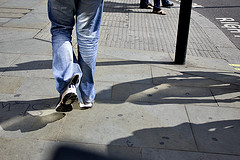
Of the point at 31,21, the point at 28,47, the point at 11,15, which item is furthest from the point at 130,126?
the point at 11,15

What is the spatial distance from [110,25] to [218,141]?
4652 millimetres

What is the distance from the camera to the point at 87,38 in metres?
3.05

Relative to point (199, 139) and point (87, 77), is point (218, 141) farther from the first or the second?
point (87, 77)

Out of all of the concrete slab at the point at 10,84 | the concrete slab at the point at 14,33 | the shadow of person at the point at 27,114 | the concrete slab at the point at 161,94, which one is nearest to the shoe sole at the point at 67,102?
the shadow of person at the point at 27,114

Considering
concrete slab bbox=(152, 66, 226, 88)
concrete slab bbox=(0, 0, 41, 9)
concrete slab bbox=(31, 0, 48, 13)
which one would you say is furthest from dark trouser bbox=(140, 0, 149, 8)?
concrete slab bbox=(152, 66, 226, 88)

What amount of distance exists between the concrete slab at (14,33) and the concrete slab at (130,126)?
2.71 meters

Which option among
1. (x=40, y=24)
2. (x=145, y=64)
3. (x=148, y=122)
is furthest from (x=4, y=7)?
(x=148, y=122)

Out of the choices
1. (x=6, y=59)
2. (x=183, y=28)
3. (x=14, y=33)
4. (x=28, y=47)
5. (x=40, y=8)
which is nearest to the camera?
(x=6, y=59)

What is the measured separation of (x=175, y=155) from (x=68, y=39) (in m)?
1.39

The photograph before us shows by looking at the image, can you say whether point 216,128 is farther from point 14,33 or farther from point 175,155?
point 14,33

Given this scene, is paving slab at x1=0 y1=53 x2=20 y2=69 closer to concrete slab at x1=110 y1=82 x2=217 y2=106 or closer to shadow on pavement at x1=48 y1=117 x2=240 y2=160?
concrete slab at x1=110 y1=82 x2=217 y2=106

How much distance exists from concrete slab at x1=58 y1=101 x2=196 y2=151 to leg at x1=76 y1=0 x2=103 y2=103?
22 centimetres

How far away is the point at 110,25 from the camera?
7117mm

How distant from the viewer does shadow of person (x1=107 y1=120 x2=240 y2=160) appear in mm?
2770
